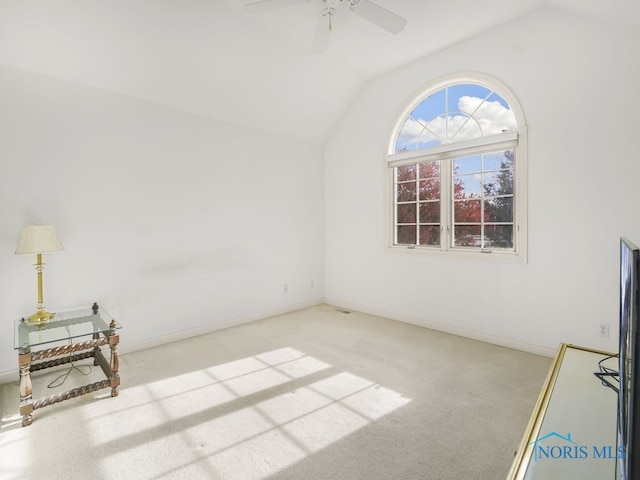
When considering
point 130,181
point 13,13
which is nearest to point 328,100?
point 130,181

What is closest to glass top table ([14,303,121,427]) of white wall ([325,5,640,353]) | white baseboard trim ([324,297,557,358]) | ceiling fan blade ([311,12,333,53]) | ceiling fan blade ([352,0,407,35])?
ceiling fan blade ([311,12,333,53])

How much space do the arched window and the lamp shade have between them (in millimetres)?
3344

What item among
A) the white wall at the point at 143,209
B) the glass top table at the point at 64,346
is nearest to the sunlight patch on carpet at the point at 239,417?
the glass top table at the point at 64,346

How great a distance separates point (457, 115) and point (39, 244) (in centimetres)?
387

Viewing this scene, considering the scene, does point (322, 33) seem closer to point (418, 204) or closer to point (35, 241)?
point (418, 204)

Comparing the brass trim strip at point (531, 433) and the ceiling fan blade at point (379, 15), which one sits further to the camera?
the ceiling fan blade at point (379, 15)

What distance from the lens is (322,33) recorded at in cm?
262

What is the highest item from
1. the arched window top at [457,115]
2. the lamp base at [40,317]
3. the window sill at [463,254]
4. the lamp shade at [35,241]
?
the arched window top at [457,115]

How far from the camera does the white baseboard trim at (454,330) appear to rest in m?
3.14

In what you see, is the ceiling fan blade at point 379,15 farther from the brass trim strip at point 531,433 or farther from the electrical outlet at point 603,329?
the electrical outlet at point 603,329

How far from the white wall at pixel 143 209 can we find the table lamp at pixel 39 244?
0.23m

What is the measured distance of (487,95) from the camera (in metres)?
3.48

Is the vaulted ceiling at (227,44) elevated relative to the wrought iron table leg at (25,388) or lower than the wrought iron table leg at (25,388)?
elevated

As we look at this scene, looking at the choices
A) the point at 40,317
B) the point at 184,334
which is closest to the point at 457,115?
the point at 184,334
